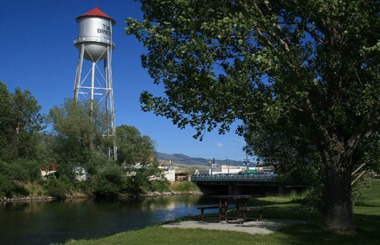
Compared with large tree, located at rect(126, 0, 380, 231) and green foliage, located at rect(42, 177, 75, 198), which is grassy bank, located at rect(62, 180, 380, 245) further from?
green foliage, located at rect(42, 177, 75, 198)

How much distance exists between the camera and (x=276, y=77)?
1516cm

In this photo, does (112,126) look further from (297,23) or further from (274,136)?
(297,23)

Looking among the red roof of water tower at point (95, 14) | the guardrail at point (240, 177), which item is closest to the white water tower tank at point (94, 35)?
the red roof of water tower at point (95, 14)

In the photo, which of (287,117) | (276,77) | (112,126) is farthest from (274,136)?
(112,126)

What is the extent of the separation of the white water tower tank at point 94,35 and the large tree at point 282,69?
50.1 metres

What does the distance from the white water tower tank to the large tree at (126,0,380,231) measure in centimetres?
5006

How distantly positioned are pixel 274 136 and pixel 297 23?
40.3 ft

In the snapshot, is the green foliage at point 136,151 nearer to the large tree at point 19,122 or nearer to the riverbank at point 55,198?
the riverbank at point 55,198

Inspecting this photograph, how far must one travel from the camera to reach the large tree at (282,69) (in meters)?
14.6

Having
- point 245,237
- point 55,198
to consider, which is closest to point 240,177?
point 55,198

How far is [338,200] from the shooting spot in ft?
52.9

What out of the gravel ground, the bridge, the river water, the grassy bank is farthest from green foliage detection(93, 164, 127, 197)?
the grassy bank

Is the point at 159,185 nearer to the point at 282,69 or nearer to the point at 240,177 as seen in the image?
the point at 240,177

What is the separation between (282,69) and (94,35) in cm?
5375
